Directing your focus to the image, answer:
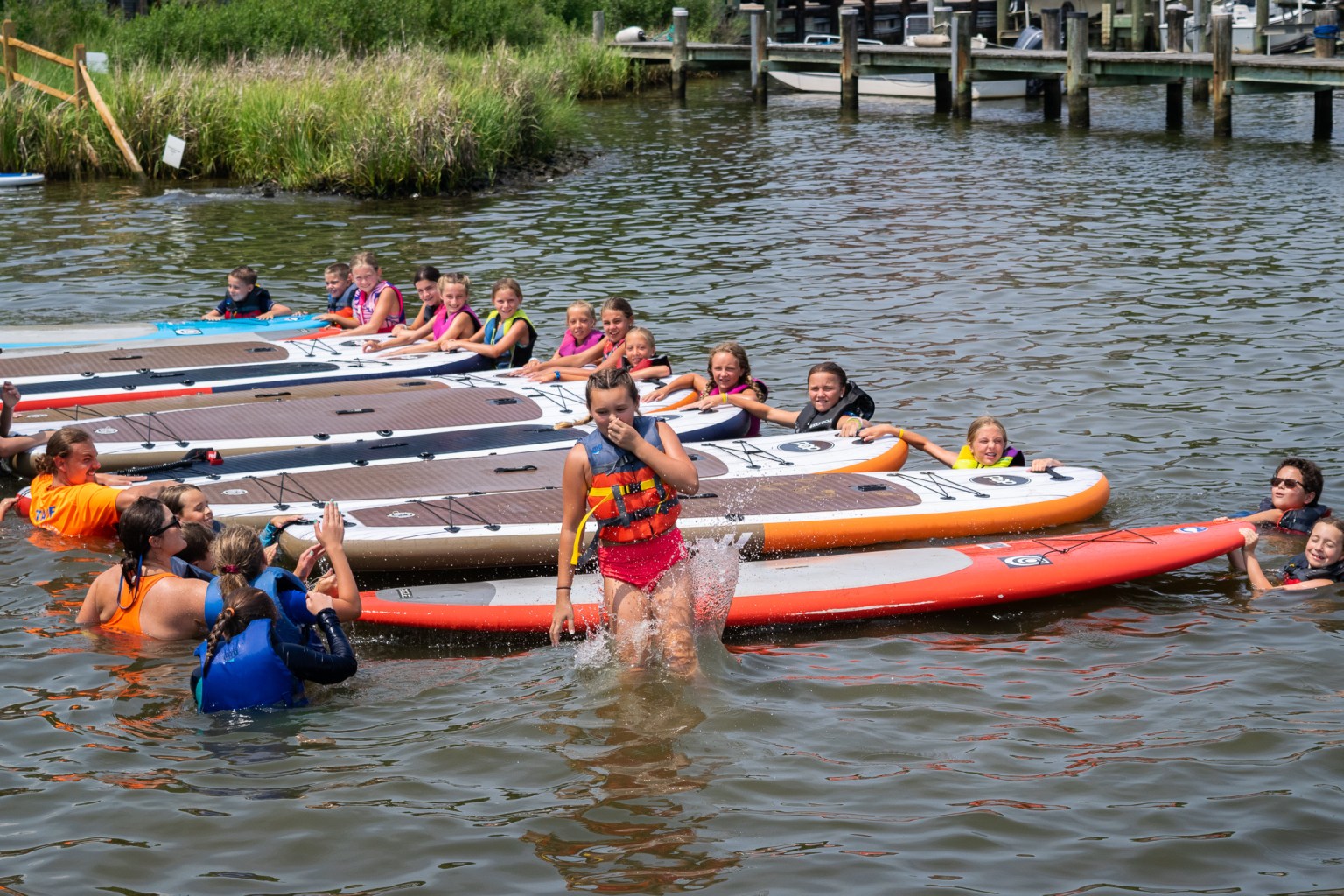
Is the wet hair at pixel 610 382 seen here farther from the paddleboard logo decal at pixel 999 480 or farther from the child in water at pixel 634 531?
the paddleboard logo decal at pixel 999 480

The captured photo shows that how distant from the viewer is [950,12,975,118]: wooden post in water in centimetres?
2938

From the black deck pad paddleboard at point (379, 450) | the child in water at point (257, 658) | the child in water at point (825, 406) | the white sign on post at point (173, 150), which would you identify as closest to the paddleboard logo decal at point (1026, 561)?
the child in water at point (825, 406)

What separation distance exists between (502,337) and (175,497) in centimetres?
505

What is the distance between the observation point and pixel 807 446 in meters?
9.88

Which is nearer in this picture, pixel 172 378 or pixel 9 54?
pixel 172 378

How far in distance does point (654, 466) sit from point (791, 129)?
2384 cm

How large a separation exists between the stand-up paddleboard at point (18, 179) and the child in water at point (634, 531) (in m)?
19.2

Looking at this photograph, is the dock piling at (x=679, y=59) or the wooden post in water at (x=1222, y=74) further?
the dock piling at (x=679, y=59)

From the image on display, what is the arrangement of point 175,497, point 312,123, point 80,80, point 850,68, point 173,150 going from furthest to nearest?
point 850,68, point 80,80, point 312,123, point 173,150, point 175,497

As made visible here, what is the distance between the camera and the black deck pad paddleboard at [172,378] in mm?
11445

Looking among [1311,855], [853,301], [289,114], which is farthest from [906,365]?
[289,114]

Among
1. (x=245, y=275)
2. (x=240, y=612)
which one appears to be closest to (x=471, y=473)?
(x=240, y=612)

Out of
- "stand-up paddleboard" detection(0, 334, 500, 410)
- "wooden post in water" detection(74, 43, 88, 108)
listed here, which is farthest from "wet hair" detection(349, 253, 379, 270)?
"wooden post in water" detection(74, 43, 88, 108)

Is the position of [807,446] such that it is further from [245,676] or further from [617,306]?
[245,676]
